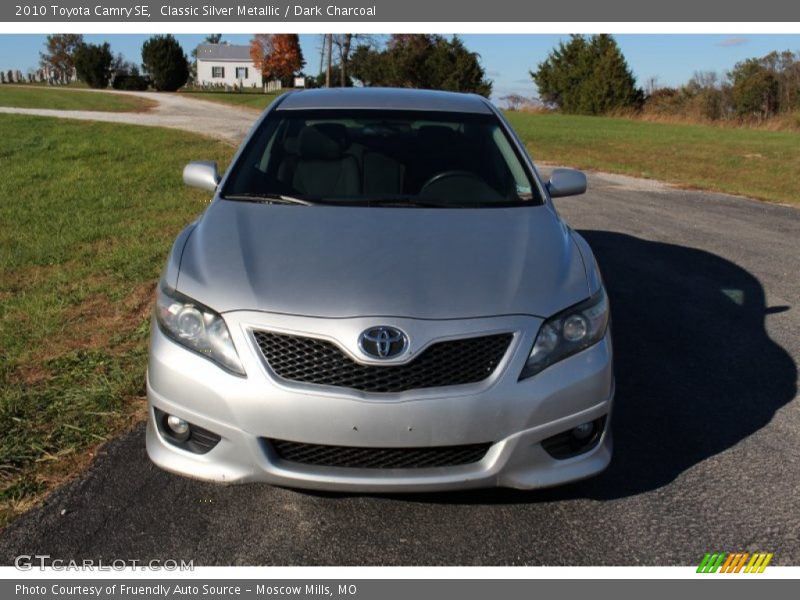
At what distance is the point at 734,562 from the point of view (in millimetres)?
2961

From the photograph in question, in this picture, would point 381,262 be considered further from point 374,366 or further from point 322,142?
point 322,142

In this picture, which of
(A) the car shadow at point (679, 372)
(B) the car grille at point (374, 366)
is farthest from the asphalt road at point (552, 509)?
(B) the car grille at point (374, 366)

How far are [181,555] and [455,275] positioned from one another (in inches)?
57.5

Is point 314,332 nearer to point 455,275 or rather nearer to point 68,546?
point 455,275

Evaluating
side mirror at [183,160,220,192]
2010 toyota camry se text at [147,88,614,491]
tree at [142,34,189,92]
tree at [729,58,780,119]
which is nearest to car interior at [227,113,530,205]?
side mirror at [183,160,220,192]

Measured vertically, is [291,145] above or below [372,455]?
above

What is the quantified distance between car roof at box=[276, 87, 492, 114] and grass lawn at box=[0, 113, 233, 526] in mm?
1821

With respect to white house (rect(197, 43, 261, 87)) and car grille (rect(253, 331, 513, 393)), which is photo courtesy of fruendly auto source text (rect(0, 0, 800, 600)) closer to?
car grille (rect(253, 331, 513, 393))

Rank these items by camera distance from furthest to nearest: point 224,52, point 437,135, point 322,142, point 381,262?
1. point 224,52
2. point 437,135
3. point 322,142
4. point 381,262

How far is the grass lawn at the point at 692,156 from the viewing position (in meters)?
16.6

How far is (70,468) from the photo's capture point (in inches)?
139

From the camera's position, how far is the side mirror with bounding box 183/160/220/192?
4480 millimetres

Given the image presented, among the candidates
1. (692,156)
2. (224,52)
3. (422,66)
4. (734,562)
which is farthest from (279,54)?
(734,562)

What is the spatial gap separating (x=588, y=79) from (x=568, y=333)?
5792 cm
